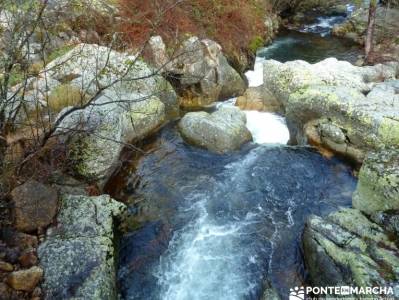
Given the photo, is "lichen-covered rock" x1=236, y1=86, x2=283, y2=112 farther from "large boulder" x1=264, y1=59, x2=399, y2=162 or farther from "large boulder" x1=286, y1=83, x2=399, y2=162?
"large boulder" x1=286, y1=83, x2=399, y2=162

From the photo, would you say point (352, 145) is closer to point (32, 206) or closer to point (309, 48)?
point (32, 206)

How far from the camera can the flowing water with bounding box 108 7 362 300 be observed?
6.54 m

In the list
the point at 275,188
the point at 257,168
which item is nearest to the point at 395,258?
the point at 275,188

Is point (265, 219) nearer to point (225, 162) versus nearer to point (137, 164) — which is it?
point (225, 162)

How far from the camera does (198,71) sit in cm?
1299

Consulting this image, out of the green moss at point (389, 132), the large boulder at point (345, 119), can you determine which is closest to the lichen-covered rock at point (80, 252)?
the large boulder at point (345, 119)

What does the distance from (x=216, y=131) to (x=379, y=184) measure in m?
4.46

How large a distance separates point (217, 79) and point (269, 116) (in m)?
2.44

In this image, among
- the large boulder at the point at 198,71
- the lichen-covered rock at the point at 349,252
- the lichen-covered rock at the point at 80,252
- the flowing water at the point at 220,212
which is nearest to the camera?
the lichen-covered rock at the point at 349,252

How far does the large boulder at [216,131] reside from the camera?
10.1 meters

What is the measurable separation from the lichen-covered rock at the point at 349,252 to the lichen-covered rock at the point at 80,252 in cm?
333

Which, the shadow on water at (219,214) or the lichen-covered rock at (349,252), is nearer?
the lichen-covered rock at (349,252)

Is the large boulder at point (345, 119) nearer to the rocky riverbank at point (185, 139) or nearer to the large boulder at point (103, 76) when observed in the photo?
the rocky riverbank at point (185, 139)

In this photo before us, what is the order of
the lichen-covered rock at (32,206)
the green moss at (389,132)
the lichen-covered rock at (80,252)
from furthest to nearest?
the green moss at (389,132) < the lichen-covered rock at (32,206) < the lichen-covered rock at (80,252)
